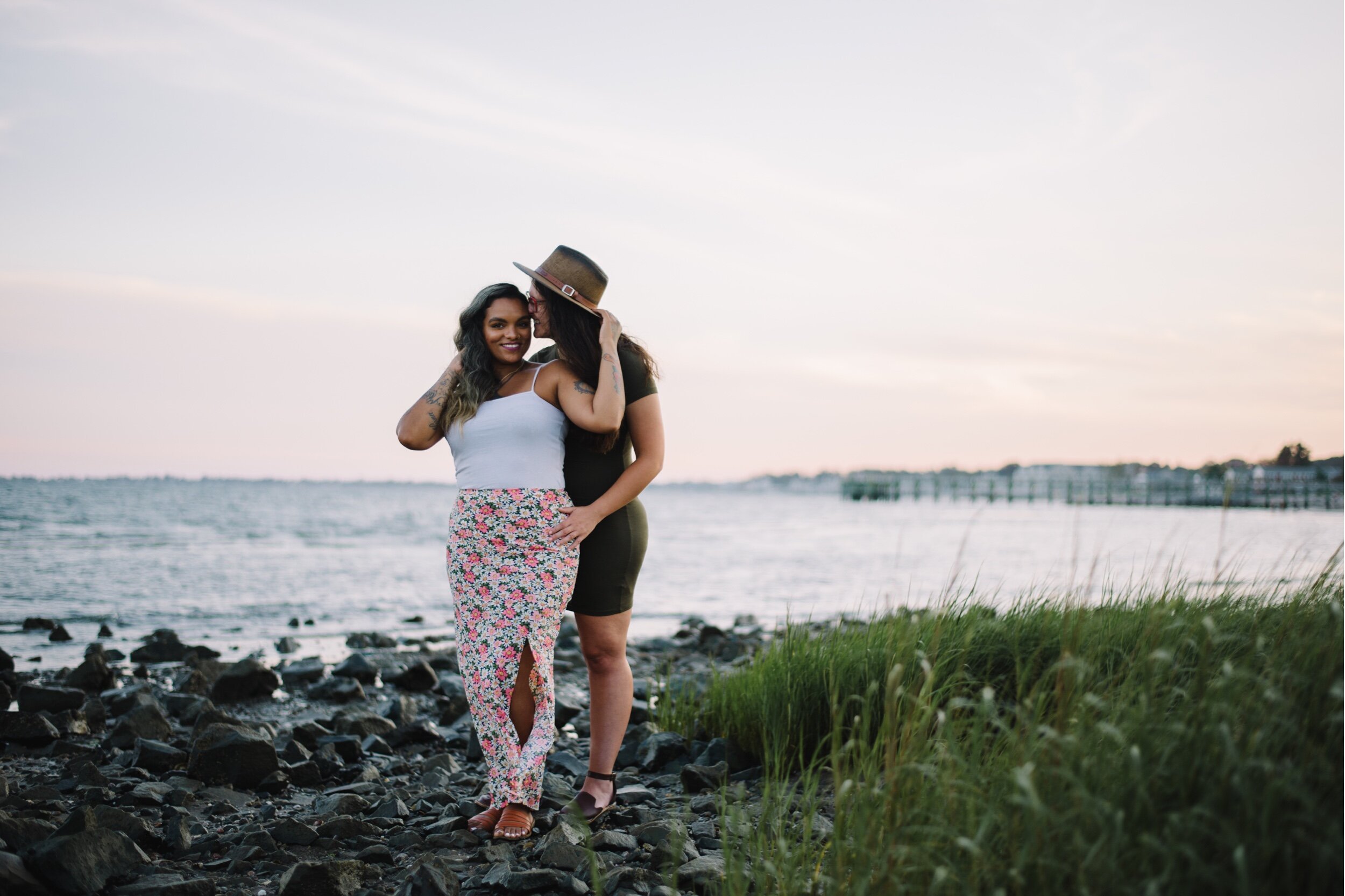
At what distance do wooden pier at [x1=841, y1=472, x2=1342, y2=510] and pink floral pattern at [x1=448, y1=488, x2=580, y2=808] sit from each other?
41247 mm

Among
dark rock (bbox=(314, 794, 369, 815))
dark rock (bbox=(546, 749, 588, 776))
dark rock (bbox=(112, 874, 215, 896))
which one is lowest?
dark rock (bbox=(546, 749, 588, 776))

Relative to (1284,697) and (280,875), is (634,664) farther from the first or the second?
(1284,697)

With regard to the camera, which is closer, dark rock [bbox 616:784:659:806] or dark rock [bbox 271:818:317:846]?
dark rock [bbox 271:818:317:846]

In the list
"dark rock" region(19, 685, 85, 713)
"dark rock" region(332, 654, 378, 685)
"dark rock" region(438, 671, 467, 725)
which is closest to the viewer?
"dark rock" region(19, 685, 85, 713)

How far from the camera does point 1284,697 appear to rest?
211 centimetres

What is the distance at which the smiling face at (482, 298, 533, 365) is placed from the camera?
164 inches

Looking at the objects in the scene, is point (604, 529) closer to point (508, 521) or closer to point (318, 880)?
point (508, 521)

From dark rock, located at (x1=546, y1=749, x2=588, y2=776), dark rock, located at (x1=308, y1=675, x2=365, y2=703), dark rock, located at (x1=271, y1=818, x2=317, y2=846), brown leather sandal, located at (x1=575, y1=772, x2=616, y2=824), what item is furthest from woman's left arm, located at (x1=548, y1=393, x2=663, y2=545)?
dark rock, located at (x1=308, y1=675, x2=365, y2=703)

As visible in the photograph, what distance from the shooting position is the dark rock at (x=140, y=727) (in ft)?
20.4

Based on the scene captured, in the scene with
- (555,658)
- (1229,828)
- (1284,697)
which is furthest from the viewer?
(555,658)

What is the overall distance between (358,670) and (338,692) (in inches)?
35.7

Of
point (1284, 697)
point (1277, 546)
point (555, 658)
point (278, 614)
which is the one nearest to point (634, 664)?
point (555, 658)

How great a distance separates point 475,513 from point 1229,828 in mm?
3018

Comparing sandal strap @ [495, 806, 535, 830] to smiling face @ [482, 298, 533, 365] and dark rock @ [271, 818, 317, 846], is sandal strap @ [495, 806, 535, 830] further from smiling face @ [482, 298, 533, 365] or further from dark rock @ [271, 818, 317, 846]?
smiling face @ [482, 298, 533, 365]
